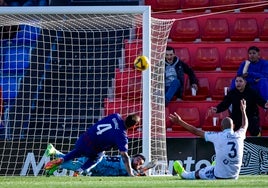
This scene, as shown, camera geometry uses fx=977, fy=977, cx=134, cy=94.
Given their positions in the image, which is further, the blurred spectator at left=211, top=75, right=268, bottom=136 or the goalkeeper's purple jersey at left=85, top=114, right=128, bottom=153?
the blurred spectator at left=211, top=75, right=268, bottom=136

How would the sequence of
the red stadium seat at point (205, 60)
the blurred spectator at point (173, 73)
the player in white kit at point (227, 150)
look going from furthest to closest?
the red stadium seat at point (205, 60)
the blurred spectator at point (173, 73)
the player in white kit at point (227, 150)

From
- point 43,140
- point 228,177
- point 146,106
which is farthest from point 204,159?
point 228,177

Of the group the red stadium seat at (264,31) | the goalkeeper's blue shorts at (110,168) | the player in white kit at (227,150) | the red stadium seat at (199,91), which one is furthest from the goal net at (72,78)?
the player in white kit at (227,150)

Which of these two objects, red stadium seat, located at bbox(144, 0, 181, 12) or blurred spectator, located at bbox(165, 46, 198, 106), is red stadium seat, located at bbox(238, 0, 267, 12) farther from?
blurred spectator, located at bbox(165, 46, 198, 106)

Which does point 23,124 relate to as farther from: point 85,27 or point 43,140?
point 85,27

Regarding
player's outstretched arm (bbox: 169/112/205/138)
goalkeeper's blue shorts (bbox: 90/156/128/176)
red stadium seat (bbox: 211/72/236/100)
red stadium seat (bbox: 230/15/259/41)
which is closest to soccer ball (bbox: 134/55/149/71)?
goalkeeper's blue shorts (bbox: 90/156/128/176)

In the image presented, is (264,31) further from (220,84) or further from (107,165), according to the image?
(107,165)

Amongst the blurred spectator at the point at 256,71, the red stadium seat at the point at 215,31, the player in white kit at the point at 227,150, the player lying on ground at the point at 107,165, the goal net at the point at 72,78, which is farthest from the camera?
the red stadium seat at the point at 215,31

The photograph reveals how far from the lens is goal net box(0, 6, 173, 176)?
56.3ft

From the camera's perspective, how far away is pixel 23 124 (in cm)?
1853

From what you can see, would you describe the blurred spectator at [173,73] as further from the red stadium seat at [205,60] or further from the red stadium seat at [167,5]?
the red stadium seat at [167,5]

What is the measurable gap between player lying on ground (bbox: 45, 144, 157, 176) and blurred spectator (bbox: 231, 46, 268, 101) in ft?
9.74

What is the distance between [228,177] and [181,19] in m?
6.92

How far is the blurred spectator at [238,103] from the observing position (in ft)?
59.1
